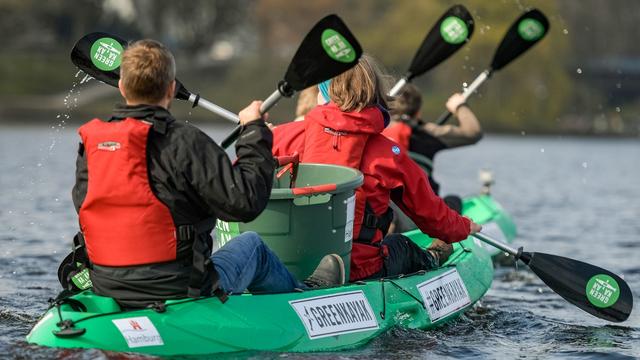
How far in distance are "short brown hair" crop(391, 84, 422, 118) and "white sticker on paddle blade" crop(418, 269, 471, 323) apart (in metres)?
2.63

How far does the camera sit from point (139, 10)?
61.2 metres

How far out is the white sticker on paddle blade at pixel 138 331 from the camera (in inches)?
202

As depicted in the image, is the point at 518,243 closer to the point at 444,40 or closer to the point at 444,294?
the point at 444,40

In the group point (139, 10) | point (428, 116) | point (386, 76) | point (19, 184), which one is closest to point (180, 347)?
point (386, 76)

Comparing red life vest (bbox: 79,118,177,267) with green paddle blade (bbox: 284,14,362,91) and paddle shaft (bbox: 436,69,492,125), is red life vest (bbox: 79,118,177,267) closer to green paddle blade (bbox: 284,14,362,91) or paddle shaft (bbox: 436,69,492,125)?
green paddle blade (bbox: 284,14,362,91)

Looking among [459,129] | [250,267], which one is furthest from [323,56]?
[459,129]

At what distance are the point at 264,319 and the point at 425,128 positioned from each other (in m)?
4.84

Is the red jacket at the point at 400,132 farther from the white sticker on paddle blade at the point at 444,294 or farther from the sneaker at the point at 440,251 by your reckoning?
the white sticker on paddle blade at the point at 444,294

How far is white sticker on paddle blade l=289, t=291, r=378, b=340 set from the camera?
5.97 metres

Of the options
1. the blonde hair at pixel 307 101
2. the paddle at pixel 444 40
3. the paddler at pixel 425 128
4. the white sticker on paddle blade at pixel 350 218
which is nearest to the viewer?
the white sticker on paddle blade at pixel 350 218

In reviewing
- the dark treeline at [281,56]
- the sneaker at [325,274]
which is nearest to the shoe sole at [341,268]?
the sneaker at [325,274]

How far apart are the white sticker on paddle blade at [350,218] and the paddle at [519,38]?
13.3ft

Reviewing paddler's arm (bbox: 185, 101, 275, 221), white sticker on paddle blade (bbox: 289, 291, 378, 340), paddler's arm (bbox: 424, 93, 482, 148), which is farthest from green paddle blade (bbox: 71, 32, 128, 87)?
paddler's arm (bbox: 424, 93, 482, 148)

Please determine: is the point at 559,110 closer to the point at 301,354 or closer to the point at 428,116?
the point at 428,116
